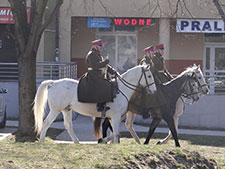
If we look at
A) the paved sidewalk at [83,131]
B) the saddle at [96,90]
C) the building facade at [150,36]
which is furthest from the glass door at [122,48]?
the saddle at [96,90]

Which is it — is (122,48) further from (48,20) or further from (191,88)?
(191,88)

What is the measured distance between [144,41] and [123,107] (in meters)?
14.4

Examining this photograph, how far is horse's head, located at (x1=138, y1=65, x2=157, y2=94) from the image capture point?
11.8 meters

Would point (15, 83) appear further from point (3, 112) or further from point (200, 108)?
point (200, 108)

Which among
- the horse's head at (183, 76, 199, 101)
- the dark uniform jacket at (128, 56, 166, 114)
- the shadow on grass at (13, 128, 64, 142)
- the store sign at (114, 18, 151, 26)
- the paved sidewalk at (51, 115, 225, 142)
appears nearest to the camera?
the dark uniform jacket at (128, 56, 166, 114)

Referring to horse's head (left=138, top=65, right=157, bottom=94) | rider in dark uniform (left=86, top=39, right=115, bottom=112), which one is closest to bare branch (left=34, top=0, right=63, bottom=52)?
rider in dark uniform (left=86, top=39, right=115, bottom=112)

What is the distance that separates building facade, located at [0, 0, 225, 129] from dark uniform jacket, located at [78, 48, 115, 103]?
21.5 ft

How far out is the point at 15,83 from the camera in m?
19.8

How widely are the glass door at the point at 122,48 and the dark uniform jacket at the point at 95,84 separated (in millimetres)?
14106

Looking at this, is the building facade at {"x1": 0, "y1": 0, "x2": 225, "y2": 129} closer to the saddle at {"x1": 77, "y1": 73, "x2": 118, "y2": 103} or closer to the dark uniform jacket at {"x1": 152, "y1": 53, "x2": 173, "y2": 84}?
the dark uniform jacket at {"x1": 152, "y1": 53, "x2": 173, "y2": 84}

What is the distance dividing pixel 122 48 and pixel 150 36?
1.44 meters

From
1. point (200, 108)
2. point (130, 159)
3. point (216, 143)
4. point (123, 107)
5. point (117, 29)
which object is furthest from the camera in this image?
point (117, 29)

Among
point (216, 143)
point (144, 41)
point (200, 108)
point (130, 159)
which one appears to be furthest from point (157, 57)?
point (144, 41)

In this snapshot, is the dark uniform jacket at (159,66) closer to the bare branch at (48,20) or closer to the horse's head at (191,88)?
the horse's head at (191,88)
